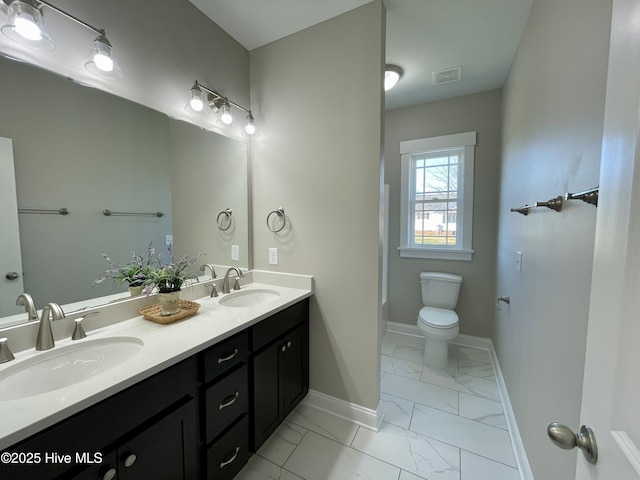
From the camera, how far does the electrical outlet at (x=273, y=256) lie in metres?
1.99

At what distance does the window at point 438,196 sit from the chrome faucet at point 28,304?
2840 millimetres

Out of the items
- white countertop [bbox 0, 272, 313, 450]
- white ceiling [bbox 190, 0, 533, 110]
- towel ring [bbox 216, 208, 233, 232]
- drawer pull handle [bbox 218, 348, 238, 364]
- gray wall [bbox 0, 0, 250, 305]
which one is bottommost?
drawer pull handle [bbox 218, 348, 238, 364]

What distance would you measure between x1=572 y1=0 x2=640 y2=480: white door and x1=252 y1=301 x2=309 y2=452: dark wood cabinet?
1266 millimetres

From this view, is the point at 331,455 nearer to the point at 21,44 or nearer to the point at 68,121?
the point at 68,121

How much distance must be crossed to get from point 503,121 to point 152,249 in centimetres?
297

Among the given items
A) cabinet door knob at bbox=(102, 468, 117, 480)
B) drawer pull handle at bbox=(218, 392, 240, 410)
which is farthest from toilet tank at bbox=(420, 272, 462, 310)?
cabinet door knob at bbox=(102, 468, 117, 480)

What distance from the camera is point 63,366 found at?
971 mm

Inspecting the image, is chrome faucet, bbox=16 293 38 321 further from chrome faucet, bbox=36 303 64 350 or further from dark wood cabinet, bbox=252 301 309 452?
dark wood cabinet, bbox=252 301 309 452

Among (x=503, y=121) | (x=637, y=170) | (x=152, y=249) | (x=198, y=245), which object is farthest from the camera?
(x=503, y=121)

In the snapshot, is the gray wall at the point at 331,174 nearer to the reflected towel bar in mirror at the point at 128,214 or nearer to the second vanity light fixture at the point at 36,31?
the reflected towel bar in mirror at the point at 128,214

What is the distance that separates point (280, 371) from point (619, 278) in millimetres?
1549

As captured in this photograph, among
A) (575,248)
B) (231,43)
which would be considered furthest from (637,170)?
(231,43)

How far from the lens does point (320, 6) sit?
5.16ft

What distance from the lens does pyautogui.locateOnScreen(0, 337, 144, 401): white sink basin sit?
85 cm
